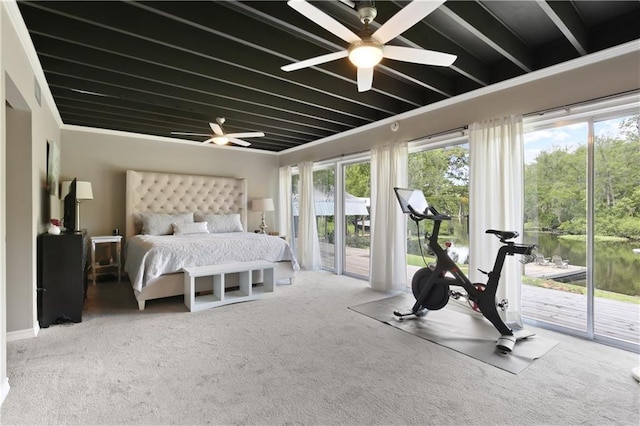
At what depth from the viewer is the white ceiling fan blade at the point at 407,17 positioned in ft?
5.62

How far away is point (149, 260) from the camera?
3.72 metres

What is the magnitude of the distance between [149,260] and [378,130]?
11.8 feet

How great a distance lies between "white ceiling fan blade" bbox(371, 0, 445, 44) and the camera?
171 centimetres

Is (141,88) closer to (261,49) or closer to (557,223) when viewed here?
(261,49)

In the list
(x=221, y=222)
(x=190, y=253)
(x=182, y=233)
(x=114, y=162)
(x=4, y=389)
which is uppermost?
(x=114, y=162)

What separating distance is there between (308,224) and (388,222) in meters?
2.03

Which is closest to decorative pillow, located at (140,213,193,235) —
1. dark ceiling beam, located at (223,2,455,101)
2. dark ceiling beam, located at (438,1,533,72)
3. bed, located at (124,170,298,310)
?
bed, located at (124,170,298,310)

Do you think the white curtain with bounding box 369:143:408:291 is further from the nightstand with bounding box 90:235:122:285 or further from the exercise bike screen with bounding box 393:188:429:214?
the nightstand with bounding box 90:235:122:285

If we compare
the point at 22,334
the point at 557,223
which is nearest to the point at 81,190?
the point at 22,334

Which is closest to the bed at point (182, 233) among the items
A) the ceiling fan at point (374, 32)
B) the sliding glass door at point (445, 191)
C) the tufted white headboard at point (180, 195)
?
the tufted white headboard at point (180, 195)

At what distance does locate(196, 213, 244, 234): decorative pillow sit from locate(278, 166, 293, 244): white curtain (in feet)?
3.87

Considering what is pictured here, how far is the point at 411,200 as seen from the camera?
3512mm

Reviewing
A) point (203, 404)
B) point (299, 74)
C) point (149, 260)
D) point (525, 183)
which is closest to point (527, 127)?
→ point (525, 183)

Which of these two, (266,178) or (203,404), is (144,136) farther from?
(203,404)
